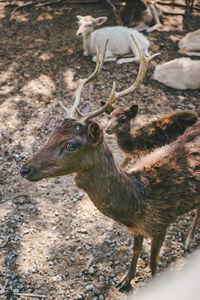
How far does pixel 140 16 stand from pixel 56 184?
517cm

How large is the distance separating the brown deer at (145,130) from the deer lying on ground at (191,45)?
3037 millimetres

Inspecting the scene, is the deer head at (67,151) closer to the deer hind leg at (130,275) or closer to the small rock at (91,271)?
the deer hind leg at (130,275)

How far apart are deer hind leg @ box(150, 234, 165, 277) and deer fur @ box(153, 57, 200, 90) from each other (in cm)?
358

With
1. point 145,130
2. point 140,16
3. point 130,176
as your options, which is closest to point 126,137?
point 145,130

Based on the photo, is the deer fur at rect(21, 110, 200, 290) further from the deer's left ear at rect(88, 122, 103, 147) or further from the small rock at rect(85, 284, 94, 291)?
the small rock at rect(85, 284, 94, 291)

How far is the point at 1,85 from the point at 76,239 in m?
3.57

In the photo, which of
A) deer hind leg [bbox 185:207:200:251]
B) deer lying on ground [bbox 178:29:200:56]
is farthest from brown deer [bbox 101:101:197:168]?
deer lying on ground [bbox 178:29:200:56]

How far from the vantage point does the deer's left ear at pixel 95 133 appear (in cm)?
240

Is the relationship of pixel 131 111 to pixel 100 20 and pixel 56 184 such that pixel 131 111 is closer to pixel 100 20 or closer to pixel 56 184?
pixel 56 184

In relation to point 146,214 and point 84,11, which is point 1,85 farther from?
point 146,214

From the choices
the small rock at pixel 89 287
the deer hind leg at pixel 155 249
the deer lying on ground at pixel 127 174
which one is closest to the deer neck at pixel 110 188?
the deer lying on ground at pixel 127 174

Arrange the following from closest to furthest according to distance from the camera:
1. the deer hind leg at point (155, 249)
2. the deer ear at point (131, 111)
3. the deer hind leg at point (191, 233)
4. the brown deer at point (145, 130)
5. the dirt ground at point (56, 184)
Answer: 1. the deer hind leg at point (155, 249)
2. the dirt ground at point (56, 184)
3. the deer hind leg at point (191, 233)
4. the brown deer at point (145, 130)
5. the deer ear at point (131, 111)

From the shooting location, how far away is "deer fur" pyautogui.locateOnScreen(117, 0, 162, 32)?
7.49 metres

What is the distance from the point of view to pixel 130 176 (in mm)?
2914
